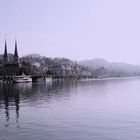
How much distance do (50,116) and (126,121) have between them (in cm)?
938

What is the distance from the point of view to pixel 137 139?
2734 centimetres

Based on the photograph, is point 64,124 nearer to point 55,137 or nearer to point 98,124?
point 98,124

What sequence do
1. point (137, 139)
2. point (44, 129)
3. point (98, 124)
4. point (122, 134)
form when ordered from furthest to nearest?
1. point (98, 124)
2. point (44, 129)
3. point (122, 134)
4. point (137, 139)

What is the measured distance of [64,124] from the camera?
34.0 metres

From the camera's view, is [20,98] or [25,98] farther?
[25,98]

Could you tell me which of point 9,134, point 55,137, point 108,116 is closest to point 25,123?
point 9,134

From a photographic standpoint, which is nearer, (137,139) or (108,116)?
(137,139)

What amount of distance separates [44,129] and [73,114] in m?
10.5

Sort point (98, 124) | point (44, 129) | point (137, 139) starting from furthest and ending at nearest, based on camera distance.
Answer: point (98, 124) < point (44, 129) < point (137, 139)

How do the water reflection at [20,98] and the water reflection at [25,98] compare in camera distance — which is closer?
the water reflection at [20,98]

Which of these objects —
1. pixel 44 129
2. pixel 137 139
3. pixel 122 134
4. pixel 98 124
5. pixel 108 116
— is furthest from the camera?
pixel 108 116

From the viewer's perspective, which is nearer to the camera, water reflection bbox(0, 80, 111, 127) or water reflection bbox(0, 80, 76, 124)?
water reflection bbox(0, 80, 76, 124)

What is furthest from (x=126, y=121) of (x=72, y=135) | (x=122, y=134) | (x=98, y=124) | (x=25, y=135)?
(x=25, y=135)

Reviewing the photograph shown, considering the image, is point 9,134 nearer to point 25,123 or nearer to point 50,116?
point 25,123
